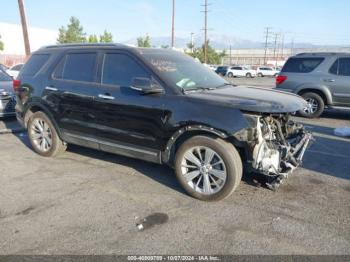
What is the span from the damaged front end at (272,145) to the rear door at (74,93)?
240 cm

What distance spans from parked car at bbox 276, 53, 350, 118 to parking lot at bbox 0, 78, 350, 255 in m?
4.27

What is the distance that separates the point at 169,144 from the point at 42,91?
8.90ft

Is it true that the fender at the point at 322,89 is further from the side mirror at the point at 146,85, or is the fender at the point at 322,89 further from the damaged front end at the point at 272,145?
the side mirror at the point at 146,85

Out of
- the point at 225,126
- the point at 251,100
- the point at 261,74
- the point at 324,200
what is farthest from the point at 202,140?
the point at 261,74

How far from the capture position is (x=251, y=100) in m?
3.96

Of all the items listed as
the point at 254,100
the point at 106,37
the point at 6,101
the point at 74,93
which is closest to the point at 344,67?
the point at 254,100

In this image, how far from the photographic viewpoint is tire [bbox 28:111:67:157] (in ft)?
19.0

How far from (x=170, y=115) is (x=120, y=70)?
3.68ft

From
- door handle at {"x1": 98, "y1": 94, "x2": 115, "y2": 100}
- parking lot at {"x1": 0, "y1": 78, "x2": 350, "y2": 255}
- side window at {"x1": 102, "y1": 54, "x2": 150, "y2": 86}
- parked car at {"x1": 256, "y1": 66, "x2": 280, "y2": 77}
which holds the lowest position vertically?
parked car at {"x1": 256, "y1": 66, "x2": 280, "y2": 77}

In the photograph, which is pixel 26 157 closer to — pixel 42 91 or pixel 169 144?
pixel 42 91

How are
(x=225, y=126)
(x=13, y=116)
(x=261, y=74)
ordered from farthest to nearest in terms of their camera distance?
1. (x=261, y=74)
2. (x=13, y=116)
3. (x=225, y=126)

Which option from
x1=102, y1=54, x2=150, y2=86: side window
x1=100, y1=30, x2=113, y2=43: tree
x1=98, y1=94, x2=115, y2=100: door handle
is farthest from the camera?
x1=100, y1=30, x2=113, y2=43: tree

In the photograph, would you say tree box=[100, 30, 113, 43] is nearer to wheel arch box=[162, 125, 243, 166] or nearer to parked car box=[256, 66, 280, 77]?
parked car box=[256, 66, 280, 77]

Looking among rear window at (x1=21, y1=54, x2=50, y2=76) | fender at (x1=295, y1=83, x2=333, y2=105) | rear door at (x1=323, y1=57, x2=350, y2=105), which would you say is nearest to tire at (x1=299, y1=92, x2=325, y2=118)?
fender at (x1=295, y1=83, x2=333, y2=105)
